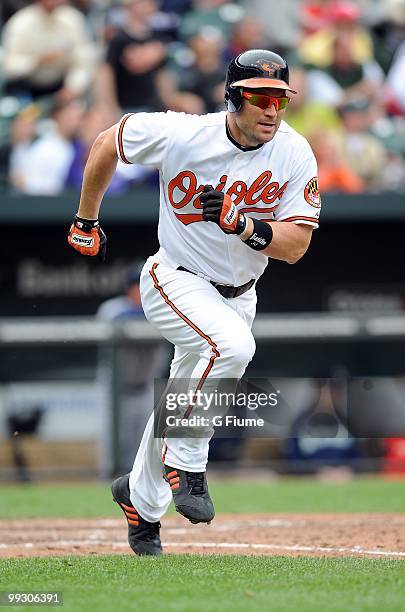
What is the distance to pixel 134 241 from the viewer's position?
11.2m

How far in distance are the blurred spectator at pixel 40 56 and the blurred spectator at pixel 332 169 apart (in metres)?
2.28

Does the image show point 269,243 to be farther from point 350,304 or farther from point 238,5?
point 238,5

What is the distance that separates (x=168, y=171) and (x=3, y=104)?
260 inches

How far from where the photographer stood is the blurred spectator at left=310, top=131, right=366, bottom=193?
417 inches

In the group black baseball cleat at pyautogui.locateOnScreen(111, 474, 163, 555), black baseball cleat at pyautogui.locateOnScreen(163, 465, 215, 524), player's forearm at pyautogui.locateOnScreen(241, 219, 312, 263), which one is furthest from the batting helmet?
black baseball cleat at pyautogui.locateOnScreen(111, 474, 163, 555)

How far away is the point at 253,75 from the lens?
489cm

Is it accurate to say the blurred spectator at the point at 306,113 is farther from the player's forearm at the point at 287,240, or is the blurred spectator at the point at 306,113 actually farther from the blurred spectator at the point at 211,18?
the player's forearm at the point at 287,240

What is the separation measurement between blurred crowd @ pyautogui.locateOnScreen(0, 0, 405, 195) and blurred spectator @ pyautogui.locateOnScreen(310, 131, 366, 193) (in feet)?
0.04

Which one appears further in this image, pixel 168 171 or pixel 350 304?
pixel 350 304

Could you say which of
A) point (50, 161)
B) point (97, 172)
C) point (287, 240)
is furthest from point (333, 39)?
point (287, 240)

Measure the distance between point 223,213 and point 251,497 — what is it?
4.27 meters

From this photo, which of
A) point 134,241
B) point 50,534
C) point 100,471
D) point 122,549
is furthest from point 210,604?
point 134,241

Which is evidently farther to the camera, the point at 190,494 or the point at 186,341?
the point at 186,341

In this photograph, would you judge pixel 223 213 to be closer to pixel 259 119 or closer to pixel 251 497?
pixel 259 119
